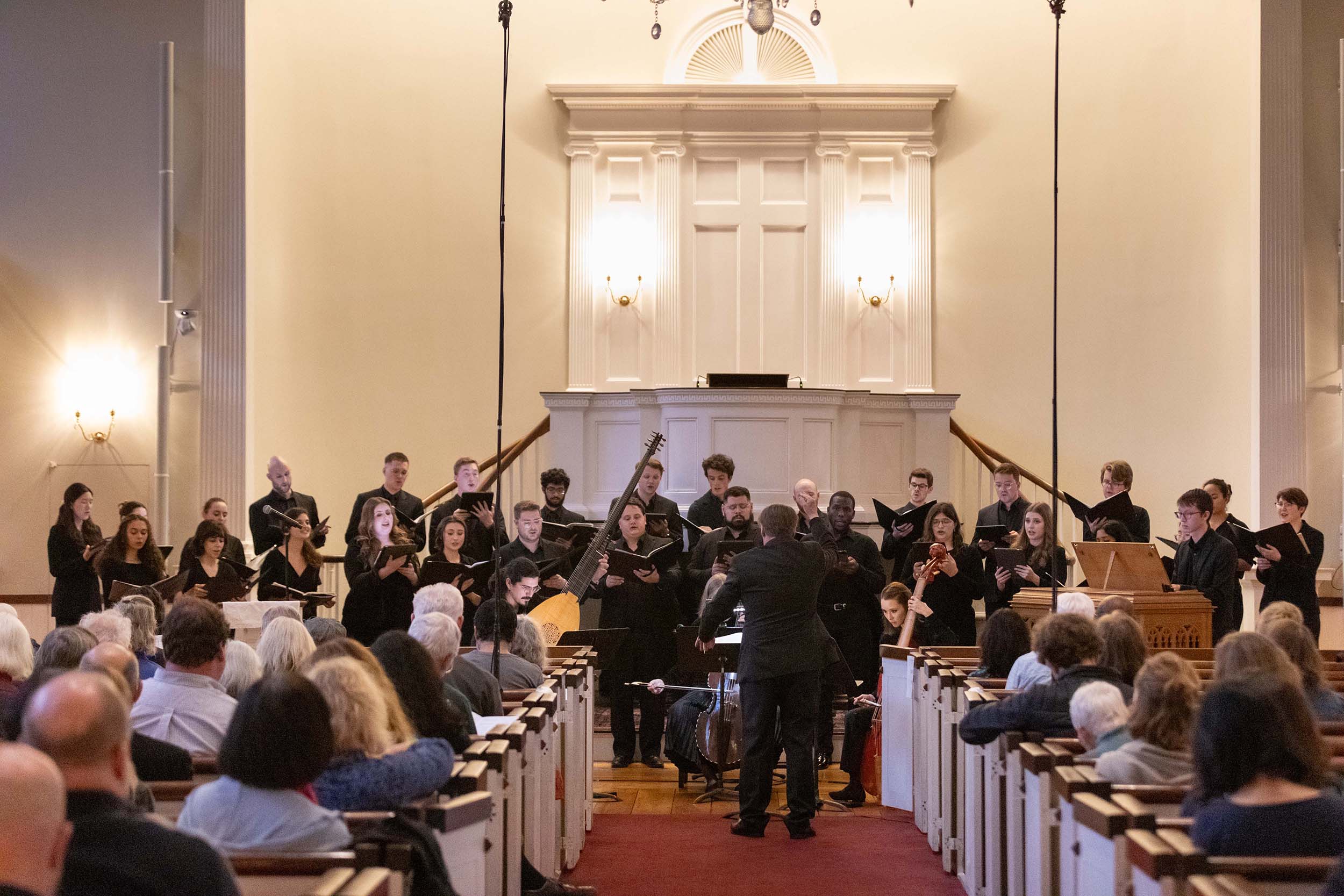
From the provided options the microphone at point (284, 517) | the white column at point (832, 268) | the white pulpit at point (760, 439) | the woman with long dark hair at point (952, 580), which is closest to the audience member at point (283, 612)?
the microphone at point (284, 517)

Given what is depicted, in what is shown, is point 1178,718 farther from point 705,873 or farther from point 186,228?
point 186,228

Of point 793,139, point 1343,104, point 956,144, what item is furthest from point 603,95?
point 1343,104

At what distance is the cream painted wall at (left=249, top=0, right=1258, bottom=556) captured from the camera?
32.4ft

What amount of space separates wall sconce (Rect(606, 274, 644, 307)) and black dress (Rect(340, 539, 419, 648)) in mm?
3874

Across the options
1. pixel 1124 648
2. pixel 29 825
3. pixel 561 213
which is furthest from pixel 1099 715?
pixel 561 213

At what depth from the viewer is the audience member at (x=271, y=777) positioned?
2424 millimetres

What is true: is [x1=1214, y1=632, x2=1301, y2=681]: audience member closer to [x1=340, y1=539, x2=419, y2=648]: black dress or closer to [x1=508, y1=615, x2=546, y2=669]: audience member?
[x1=508, y1=615, x2=546, y2=669]: audience member

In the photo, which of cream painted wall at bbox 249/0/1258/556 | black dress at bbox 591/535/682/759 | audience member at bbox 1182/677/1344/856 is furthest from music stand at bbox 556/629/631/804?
cream painted wall at bbox 249/0/1258/556

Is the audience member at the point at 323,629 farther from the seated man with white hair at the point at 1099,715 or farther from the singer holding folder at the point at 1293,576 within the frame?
the singer holding folder at the point at 1293,576

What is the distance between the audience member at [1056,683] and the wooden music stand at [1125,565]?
6.34 ft

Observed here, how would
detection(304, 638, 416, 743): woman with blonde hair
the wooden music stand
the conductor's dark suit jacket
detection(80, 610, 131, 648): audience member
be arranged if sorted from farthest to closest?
the wooden music stand → the conductor's dark suit jacket → detection(80, 610, 131, 648): audience member → detection(304, 638, 416, 743): woman with blonde hair

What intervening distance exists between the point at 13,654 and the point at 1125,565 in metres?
4.24

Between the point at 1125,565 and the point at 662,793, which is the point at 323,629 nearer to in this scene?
the point at 662,793

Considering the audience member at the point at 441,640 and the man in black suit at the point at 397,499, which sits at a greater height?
the man in black suit at the point at 397,499
